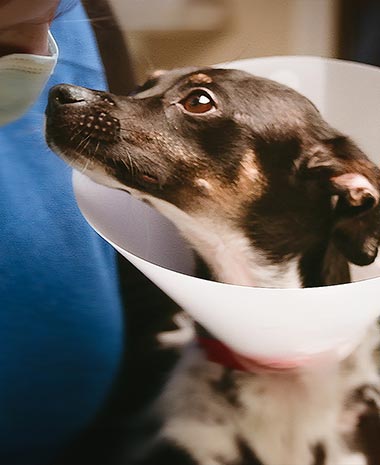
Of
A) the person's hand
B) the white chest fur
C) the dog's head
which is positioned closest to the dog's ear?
the dog's head

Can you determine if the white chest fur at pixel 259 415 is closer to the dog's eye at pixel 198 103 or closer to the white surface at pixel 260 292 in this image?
the white surface at pixel 260 292

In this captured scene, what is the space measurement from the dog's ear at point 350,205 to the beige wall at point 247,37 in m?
0.13

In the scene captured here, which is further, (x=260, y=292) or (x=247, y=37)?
(x=247, y=37)

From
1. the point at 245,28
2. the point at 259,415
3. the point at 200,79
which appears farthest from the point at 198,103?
the point at 259,415

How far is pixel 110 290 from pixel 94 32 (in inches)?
9.2

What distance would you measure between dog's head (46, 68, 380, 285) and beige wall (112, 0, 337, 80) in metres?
0.06

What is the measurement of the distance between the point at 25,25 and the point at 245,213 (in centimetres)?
24

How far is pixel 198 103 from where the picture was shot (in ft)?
1.91

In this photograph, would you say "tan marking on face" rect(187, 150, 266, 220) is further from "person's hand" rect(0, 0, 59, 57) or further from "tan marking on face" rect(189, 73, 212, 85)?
"person's hand" rect(0, 0, 59, 57)

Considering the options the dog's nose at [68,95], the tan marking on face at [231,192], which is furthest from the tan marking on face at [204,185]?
the dog's nose at [68,95]

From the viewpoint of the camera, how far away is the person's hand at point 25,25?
1.92 ft

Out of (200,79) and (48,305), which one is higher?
(200,79)

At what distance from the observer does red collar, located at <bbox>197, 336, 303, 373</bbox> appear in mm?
602

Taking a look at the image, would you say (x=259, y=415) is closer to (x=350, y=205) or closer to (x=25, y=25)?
(x=350, y=205)
